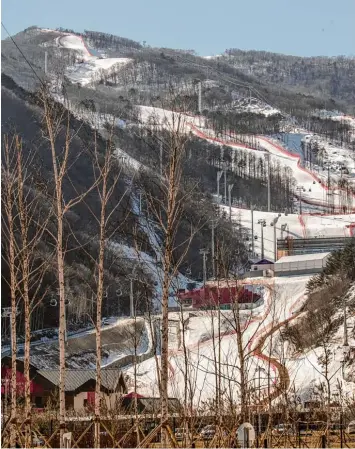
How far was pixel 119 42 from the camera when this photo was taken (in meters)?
93.4

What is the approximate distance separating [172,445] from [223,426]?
1.63 m

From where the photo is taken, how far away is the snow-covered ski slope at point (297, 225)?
28.1 m

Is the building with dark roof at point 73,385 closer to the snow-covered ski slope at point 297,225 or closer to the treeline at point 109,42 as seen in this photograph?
the snow-covered ski slope at point 297,225

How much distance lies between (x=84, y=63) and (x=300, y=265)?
62872 mm

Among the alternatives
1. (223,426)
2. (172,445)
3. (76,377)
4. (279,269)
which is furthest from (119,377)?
(279,269)

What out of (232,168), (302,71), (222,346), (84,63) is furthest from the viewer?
(302,71)

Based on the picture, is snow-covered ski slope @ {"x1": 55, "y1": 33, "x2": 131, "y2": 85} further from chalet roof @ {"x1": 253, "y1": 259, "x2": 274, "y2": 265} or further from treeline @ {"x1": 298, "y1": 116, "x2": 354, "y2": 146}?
chalet roof @ {"x1": 253, "y1": 259, "x2": 274, "y2": 265}

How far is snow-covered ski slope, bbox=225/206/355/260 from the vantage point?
28109 mm

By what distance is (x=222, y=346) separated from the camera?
1397 cm

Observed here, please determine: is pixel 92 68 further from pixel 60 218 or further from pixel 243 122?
pixel 60 218

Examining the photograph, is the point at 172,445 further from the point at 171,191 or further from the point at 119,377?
the point at 119,377

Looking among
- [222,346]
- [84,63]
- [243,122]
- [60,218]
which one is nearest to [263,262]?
[222,346]

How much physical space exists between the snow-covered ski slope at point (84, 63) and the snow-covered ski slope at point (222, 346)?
56.4 metres

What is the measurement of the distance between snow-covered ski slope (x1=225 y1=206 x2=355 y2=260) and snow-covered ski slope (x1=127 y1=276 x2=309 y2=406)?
296 inches
